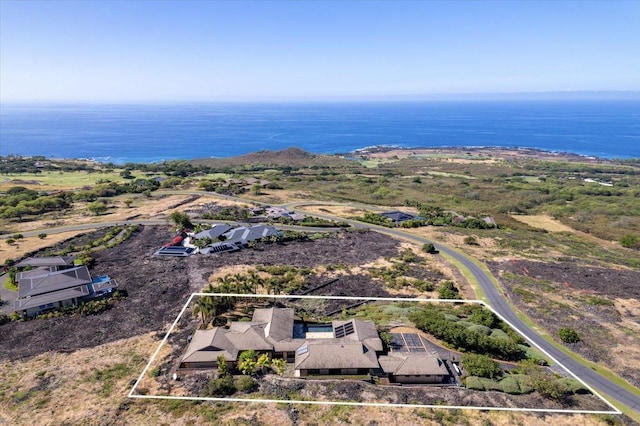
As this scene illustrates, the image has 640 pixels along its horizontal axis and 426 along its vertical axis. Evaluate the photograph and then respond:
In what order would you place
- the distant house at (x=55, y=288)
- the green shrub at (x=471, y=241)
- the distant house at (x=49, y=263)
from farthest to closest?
the green shrub at (x=471, y=241) < the distant house at (x=49, y=263) < the distant house at (x=55, y=288)

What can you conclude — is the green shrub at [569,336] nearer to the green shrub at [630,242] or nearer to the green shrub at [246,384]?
the green shrub at [246,384]

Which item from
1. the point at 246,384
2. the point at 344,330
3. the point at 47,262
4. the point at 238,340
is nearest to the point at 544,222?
the point at 344,330

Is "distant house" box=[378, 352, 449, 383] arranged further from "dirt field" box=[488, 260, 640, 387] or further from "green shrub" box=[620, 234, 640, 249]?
"green shrub" box=[620, 234, 640, 249]

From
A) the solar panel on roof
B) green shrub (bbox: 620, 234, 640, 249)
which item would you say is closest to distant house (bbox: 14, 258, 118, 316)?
the solar panel on roof

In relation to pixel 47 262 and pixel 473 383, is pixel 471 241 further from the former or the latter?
pixel 47 262

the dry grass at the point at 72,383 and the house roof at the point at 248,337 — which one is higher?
the house roof at the point at 248,337

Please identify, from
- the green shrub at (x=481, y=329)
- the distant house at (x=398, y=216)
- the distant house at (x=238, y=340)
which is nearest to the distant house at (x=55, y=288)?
the distant house at (x=238, y=340)

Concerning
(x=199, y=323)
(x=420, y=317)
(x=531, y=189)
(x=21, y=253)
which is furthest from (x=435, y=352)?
(x=531, y=189)
